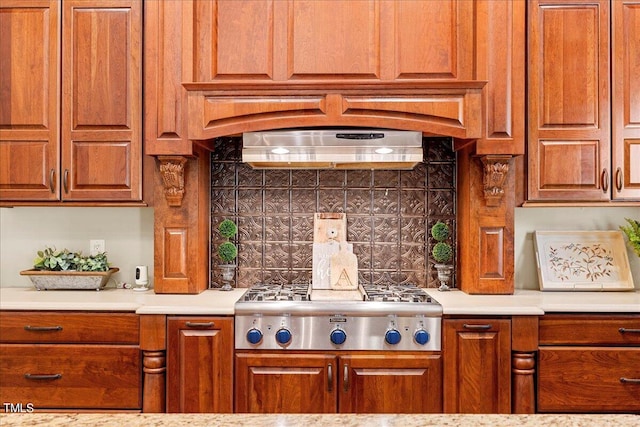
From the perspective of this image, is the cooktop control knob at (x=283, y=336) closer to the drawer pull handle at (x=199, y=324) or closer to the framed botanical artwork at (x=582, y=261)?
the drawer pull handle at (x=199, y=324)

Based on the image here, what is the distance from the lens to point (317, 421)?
2.76 ft

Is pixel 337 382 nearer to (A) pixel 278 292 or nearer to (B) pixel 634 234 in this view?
(A) pixel 278 292

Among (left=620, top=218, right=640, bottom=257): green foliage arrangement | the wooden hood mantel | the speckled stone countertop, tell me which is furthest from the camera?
(left=620, top=218, right=640, bottom=257): green foliage arrangement

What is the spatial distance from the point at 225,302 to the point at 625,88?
2205 mm

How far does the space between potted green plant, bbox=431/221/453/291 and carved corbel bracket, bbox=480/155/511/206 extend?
0.30m

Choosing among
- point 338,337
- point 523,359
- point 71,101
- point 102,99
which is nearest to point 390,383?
point 338,337

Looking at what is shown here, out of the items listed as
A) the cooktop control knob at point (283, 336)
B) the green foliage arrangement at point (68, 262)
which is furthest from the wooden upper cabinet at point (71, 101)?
the cooktop control knob at point (283, 336)

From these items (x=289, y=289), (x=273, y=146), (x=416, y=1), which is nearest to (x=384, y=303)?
(x=289, y=289)

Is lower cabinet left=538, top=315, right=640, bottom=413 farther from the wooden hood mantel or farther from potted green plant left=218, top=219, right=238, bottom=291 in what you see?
potted green plant left=218, top=219, right=238, bottom=291

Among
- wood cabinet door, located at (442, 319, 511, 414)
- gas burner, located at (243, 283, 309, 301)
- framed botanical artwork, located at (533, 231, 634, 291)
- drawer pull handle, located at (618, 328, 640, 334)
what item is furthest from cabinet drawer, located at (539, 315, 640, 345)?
gas burner, located at (243, 283, 309, 301)

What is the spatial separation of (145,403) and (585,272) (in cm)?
237

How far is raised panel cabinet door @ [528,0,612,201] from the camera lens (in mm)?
2420

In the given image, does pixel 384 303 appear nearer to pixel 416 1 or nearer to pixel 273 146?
pixel 273 146

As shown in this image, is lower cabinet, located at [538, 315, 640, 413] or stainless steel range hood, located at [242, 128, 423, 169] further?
stainless steel range hood, located at [242, 128, 423, 169]
